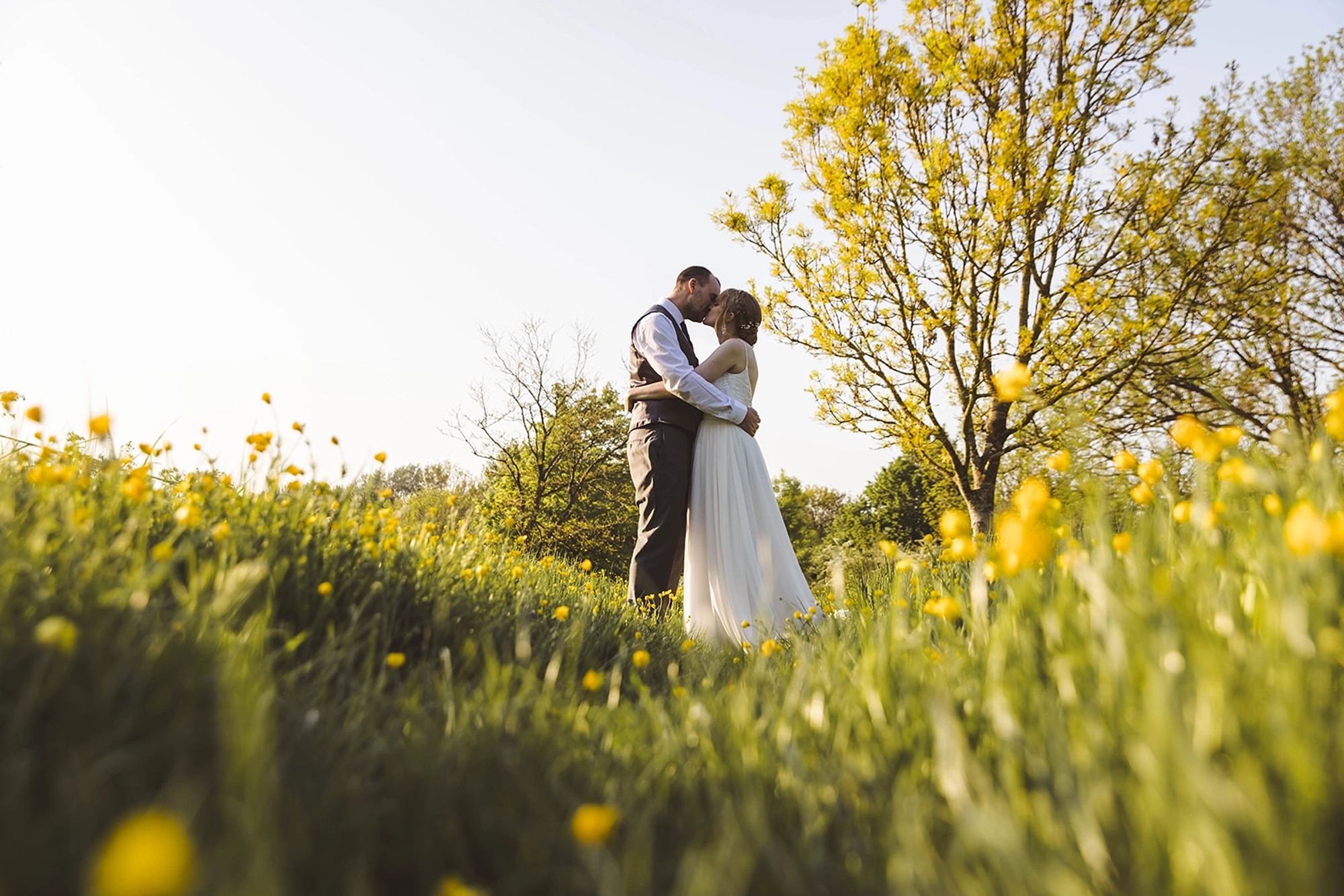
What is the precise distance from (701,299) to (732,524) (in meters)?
2.17

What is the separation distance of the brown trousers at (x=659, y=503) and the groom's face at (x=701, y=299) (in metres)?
1.25

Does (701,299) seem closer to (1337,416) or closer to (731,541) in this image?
(731,541)

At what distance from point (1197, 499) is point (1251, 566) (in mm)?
178

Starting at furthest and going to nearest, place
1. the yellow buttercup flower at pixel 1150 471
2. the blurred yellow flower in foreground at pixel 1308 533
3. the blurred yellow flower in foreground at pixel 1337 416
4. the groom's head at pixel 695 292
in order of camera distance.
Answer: the groom's head at pixel 695 292, the yellow buttercup flower at pixel 1150 471, the blurred yellow flower in foreground at pixel 1337 416, the blurred yellow flower in foreground at pixel 1308 533

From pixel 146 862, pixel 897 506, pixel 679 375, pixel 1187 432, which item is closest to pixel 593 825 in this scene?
pixel 146 862

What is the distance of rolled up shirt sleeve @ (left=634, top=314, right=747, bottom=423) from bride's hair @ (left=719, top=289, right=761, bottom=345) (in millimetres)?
580

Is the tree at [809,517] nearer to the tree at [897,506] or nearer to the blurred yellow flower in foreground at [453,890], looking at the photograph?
the tree at [897,506]

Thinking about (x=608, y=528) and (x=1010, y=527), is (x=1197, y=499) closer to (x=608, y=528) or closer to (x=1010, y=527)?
(x=1010, y=527)

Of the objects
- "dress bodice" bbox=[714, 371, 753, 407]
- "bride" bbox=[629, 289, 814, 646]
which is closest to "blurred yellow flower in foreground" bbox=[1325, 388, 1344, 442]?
"bride" bbox=[629, 289, 814, 646]

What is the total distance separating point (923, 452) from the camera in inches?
399

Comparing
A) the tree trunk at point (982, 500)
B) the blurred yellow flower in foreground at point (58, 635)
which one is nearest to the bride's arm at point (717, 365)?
the blurred yellow flower in foreground at point (58, 635)

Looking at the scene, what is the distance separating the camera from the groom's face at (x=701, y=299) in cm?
635

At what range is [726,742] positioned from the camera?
4.78ft

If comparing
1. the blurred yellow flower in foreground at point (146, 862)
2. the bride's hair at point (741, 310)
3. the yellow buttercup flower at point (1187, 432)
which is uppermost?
the bride's hair at point (741, 310)
